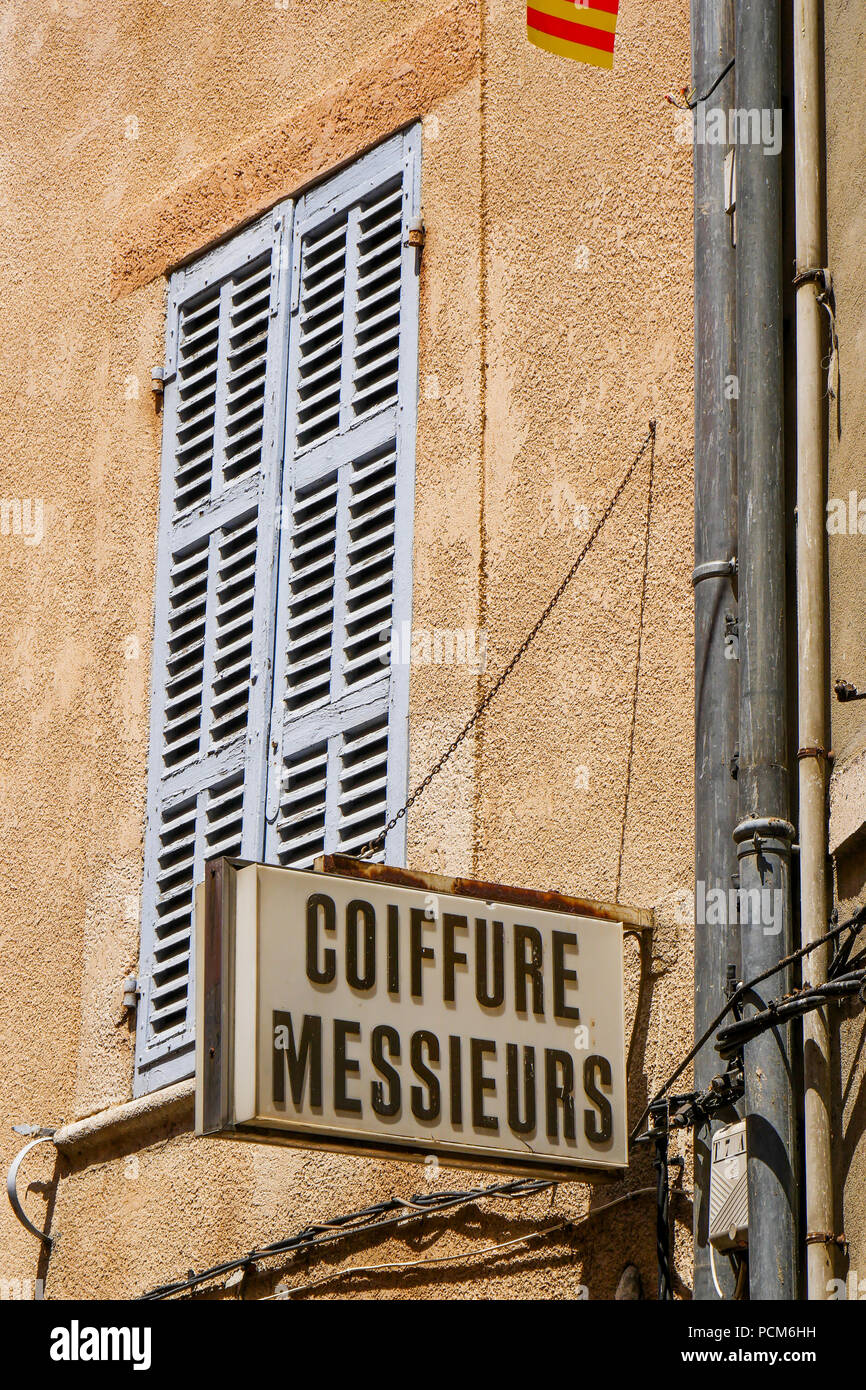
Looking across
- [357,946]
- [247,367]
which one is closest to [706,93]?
[247,367]

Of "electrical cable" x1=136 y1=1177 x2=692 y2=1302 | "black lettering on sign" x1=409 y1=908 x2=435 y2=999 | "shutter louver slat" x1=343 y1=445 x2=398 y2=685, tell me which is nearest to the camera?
"black lettering on sign" x1=409 y1=908 x2=435 y2=999

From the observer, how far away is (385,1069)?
20.7ft

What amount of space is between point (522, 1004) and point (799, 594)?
1.38 metres

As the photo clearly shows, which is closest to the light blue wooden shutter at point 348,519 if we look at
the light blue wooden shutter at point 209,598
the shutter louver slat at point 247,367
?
the light blue wooden shutter at point 209,598

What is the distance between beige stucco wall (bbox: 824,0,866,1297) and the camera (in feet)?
19.4

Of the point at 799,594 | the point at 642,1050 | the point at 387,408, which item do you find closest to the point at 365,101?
the point at 387,408

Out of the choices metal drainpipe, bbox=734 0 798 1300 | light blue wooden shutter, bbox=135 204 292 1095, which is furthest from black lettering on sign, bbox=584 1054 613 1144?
light blue wooden shutter, bbox=135 204 292 1095

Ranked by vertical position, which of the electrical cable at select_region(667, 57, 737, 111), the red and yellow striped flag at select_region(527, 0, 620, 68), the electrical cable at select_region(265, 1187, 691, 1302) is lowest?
the electrical cable at select_region(265, 1187, 691, 1302)

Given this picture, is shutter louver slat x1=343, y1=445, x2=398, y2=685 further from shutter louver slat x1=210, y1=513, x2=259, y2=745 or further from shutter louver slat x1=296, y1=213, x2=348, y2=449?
shutter louver slat x1=210, y1=513, x2=259, y2=745

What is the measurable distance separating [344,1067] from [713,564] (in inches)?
73.0

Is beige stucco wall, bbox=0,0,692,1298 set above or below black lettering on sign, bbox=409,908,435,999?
above

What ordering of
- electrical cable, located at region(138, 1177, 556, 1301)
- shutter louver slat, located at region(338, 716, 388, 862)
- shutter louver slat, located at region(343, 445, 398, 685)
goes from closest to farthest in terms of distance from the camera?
electrical cable, located at region(138, 1177, 556, 1301) < shutter louver slat, located at region(338, 716, 388, 862) < shutter louver slat, located at region(343, 445, 398, 685)

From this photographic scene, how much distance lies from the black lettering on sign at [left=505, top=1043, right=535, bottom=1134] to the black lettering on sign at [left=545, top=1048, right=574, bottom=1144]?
5 cm
